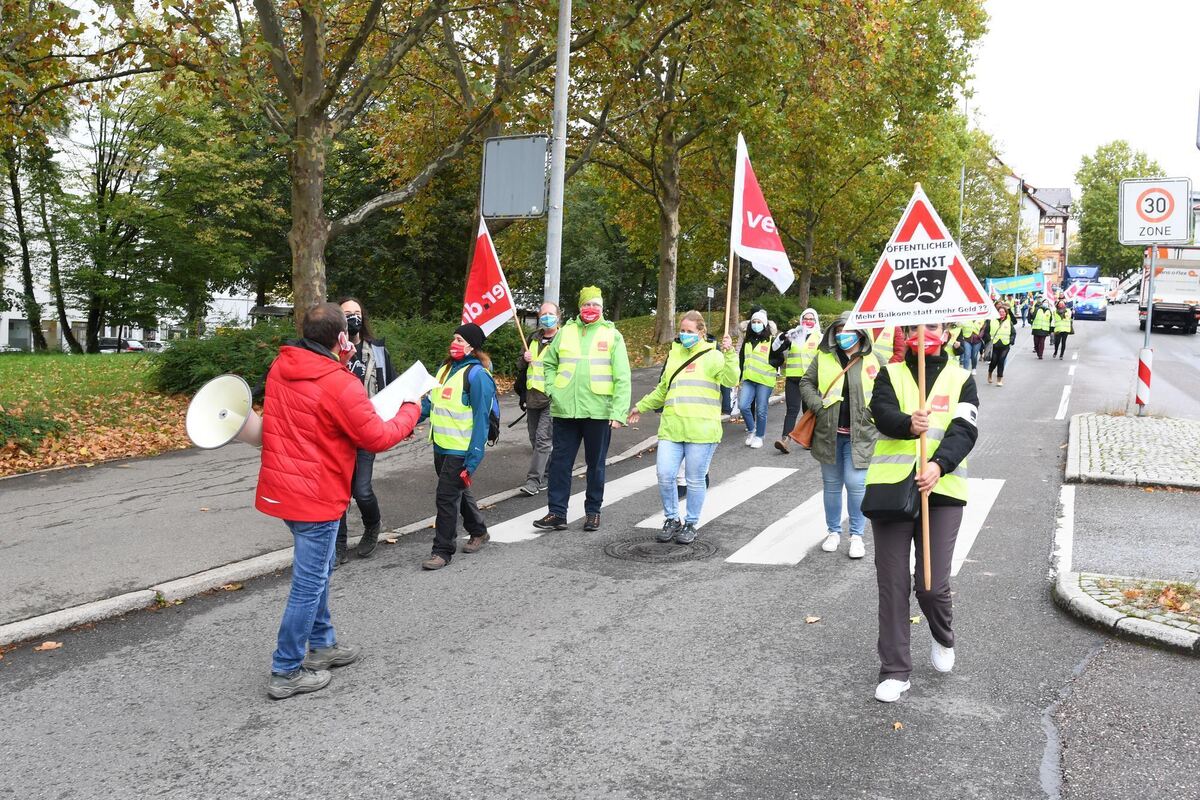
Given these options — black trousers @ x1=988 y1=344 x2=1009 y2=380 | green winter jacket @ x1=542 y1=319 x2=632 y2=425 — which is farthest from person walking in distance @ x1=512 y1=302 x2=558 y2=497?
black trousers @ x1=988 y1=344 x2=1009 y2=380

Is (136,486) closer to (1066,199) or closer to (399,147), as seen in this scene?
(399,147)

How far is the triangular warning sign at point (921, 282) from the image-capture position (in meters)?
4.94

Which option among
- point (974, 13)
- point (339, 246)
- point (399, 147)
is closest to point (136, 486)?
point (399, 147)

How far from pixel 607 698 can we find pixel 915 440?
1.92 meters

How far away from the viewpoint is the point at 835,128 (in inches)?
1085

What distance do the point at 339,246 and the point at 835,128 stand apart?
16.8 metres

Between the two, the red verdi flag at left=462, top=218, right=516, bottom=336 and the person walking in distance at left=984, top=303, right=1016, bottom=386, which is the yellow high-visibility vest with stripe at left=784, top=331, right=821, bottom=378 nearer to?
the red verdi flag at left=462, top=218, right=516, bottom=336

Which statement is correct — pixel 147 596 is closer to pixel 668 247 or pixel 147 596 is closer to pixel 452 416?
pixel 452 416

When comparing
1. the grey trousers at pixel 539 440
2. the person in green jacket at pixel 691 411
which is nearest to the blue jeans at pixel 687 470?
the person in green jacket at pixel 691 411

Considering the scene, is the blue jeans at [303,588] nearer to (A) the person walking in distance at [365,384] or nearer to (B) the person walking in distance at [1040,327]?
(A) the person walking in distance at [365,384]

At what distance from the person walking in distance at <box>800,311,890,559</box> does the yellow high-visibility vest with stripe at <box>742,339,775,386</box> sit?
15.6ft

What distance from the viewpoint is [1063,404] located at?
1723 centimetres

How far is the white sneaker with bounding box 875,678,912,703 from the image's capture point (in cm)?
458

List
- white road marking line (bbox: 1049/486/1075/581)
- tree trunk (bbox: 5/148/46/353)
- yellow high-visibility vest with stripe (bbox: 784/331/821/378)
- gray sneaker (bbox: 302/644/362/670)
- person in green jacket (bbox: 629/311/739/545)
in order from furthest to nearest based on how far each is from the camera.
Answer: tree trunk (bbox: 5/148/46/353)
yellow high-visibility vest with stripe (bbox: 784/331/821/378)
person in green jacket (bbox: 629/311/739/545)
white road marking line (bbox: 1049/486/1075/581)
gray sneaker (bbox: 302/644/362/670)
